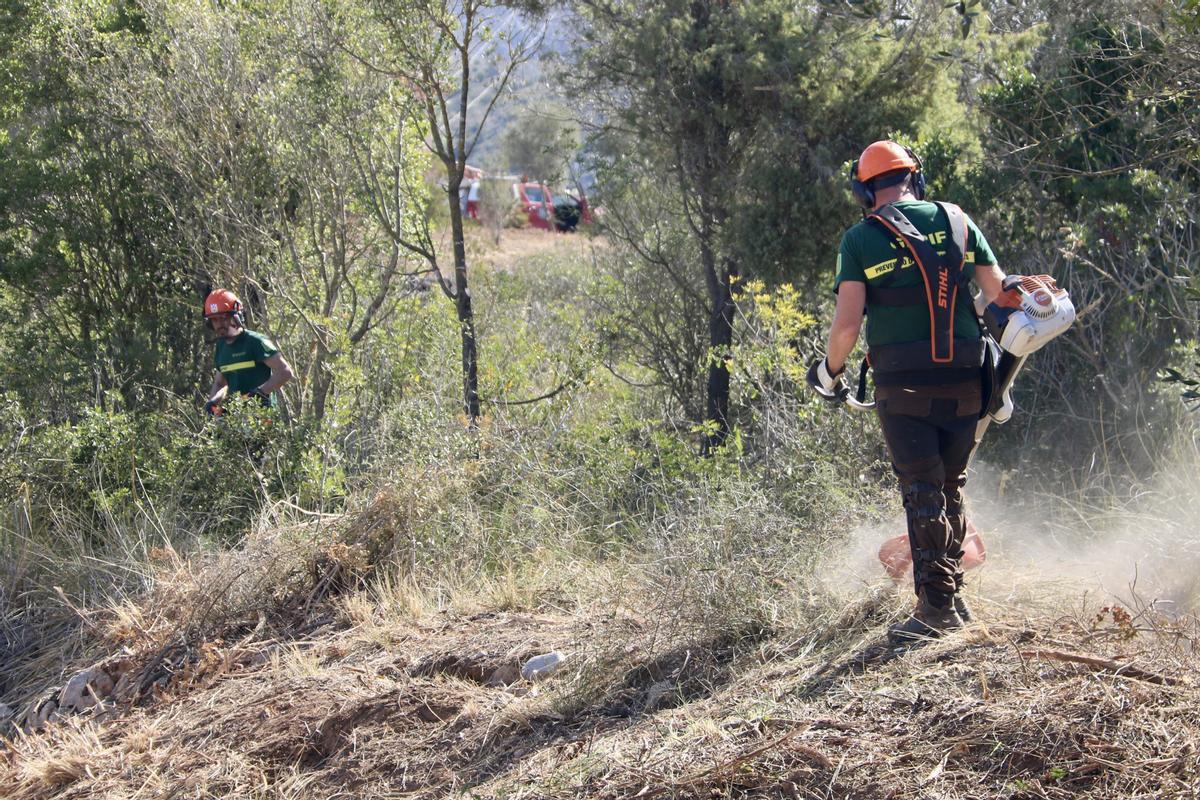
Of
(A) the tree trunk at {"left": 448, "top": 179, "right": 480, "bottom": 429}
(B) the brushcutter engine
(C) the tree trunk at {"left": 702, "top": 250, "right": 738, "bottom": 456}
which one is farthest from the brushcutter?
(C) the tree trunk at {"left": 702, "top": 250, "right": 738, "bottom": 456}

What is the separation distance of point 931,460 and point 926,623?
0.57 m

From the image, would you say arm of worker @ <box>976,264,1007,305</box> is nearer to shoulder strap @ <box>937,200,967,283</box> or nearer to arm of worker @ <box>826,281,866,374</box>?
shoulder strap @ <box>937,200,967,283</box>

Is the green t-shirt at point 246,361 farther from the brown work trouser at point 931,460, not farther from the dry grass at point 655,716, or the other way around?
the brown work trouser at point 931,460

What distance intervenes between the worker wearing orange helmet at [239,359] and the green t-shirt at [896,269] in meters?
5.04

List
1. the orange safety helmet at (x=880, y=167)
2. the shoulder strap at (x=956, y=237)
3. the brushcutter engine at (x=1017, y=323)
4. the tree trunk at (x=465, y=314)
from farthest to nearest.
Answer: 1. the tree trunk at (x=465, y=314)
2. the orange safety helmet at (x=880, y=167)
3. the shoulder strap at (x=956, y=237)
4. the brushcutter engine at (x=1017, y=323)

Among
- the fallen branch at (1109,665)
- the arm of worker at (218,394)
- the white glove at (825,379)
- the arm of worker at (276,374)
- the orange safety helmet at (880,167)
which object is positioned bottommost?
the arm of worker at (218,394)

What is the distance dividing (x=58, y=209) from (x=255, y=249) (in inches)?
84.4

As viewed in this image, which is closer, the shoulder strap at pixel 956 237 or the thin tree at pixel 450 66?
the shoulder strap at pixel 956 237

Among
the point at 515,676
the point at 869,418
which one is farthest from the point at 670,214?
the point at 515,676

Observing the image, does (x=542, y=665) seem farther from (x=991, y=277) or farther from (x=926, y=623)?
(x=991, y=277)

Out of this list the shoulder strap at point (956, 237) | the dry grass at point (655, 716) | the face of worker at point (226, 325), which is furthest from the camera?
the face of worker at point (226, 325)

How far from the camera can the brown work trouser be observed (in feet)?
12.9

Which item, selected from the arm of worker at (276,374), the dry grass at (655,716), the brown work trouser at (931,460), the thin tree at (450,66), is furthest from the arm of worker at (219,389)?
the brown work trouser at (931,460)

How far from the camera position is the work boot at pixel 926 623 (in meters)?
3.90
